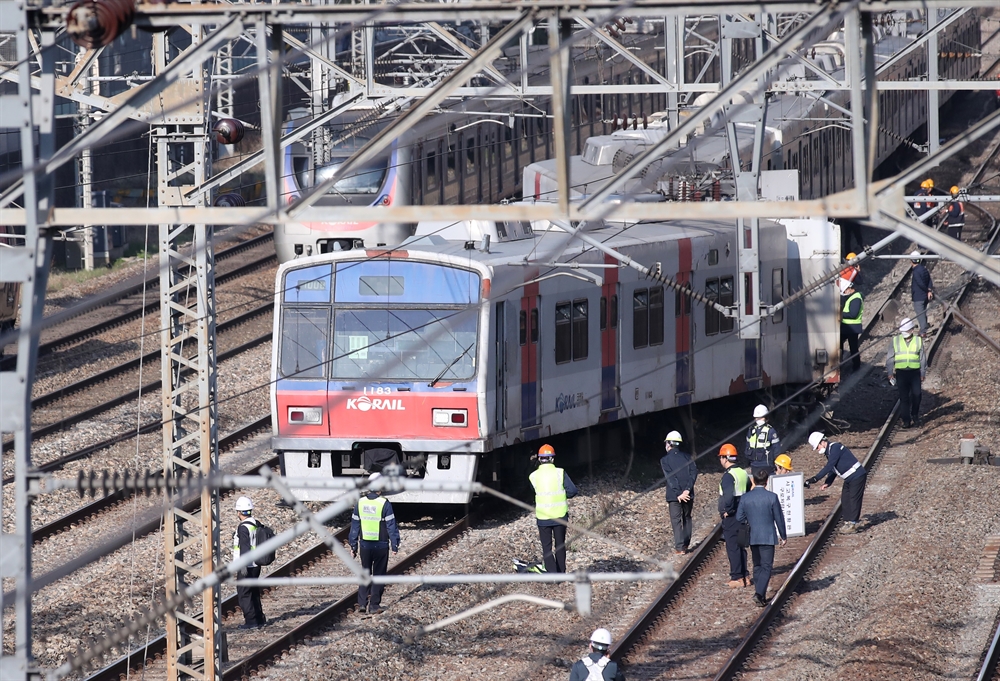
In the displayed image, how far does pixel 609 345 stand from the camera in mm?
17203

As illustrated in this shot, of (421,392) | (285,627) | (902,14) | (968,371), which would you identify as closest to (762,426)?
(421,392)

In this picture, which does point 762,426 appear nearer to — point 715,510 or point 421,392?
point 715,510

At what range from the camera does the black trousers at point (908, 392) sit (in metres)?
19.7

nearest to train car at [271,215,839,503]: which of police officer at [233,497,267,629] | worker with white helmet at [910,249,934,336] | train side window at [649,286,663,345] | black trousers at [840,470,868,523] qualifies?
train side window at [649,286,663,345]

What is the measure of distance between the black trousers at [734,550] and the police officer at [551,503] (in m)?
1.48

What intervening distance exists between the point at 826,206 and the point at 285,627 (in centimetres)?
810

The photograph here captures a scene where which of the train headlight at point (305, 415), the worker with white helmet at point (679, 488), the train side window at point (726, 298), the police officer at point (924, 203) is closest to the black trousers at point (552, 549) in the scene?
the worker with white helmet at point (679, 488)

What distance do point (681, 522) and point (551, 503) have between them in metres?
1.93

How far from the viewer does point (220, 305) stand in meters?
25.5

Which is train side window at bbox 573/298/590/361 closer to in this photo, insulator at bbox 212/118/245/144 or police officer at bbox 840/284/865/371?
insulator at bbox 212/118/245/144

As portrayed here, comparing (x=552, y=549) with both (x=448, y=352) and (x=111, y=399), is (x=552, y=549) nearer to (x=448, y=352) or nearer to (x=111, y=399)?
(x=448, y=352)

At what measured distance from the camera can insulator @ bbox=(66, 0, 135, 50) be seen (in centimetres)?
682

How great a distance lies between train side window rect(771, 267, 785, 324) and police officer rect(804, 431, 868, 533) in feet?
13.4

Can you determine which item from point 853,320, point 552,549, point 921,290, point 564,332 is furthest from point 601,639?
point 921,290
